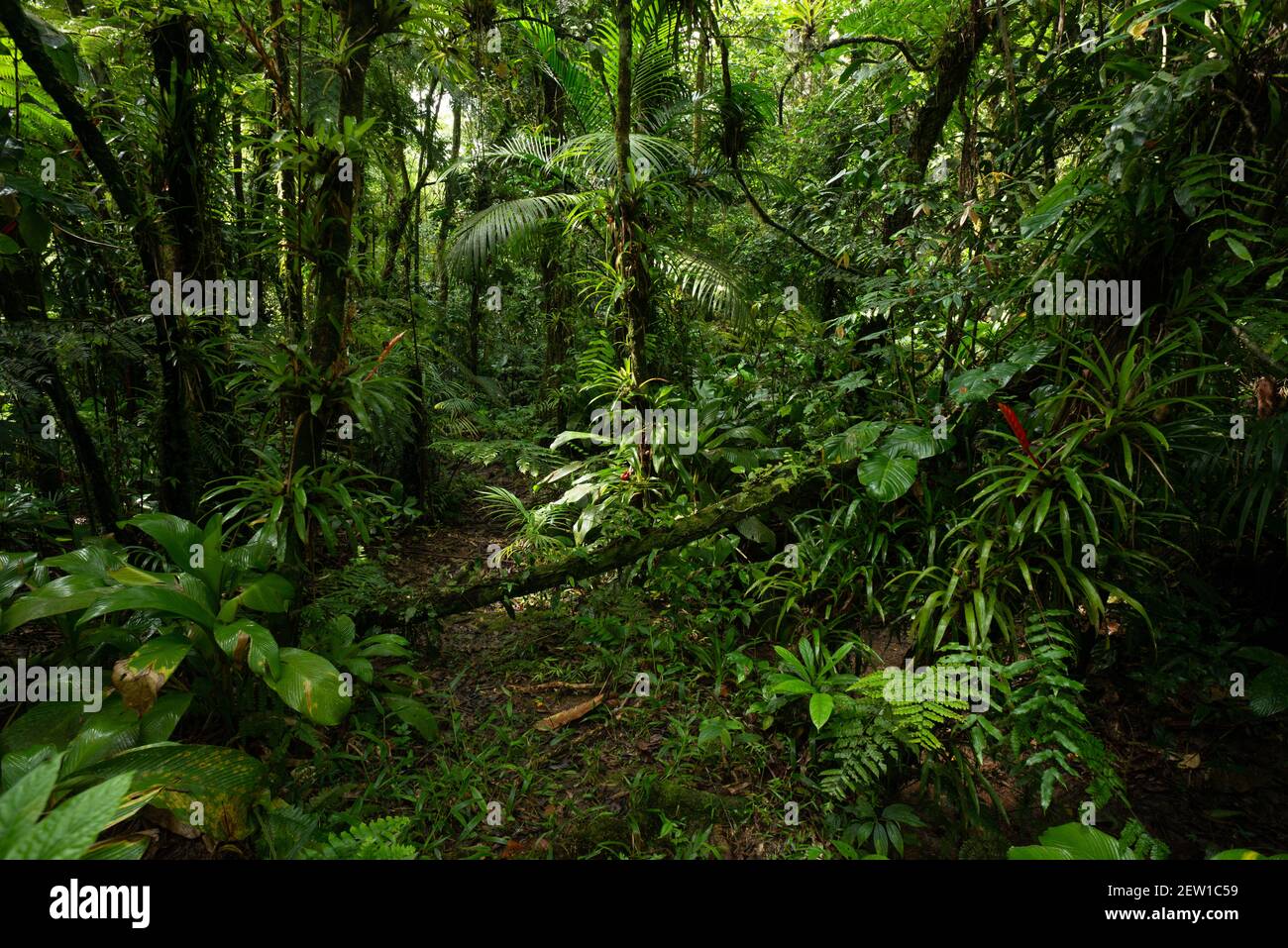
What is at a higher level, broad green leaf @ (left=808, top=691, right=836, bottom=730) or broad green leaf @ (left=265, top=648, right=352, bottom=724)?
broad green leaf @ (left=265, top=648, right=352, bottom=724)

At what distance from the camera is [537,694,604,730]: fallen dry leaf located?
298 centimetres

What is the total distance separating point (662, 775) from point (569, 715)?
0.59 meters

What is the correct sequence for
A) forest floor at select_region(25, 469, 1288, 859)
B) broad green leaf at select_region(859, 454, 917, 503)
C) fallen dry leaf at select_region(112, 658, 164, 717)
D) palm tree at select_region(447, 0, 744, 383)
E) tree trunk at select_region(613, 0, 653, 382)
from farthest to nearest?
palm tree at select_region(447, 0, 744, 383)
tree trunk at select_region(613, 0, 653, 382)
broad green leaf at select_region(859, 454, 917, 503)
forest floor at select_region(25, 469, 1288, 859)
fallen dry leaf at select_region(112, 658, 164, 717)

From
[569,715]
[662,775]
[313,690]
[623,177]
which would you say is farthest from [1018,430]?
[313,690]

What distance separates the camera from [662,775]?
269cm

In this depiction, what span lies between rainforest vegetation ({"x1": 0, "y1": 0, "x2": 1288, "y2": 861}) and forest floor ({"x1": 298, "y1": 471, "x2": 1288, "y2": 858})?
2cm

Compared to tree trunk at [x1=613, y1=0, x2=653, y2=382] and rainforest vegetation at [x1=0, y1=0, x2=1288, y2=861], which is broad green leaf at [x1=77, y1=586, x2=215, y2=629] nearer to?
rainforest vegetation at [x1=0, y1=0, x2=1288, y2=861]

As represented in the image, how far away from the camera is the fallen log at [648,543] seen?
3295 mm

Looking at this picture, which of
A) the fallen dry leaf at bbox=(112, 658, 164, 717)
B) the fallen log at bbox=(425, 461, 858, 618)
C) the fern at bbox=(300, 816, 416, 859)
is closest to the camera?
the fern at bbox=(300, 816, 416, 859)

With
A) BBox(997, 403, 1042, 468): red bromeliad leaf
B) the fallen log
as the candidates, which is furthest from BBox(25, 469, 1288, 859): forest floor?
BBox(997, 403, 1042, 468): red bromeliad leaf

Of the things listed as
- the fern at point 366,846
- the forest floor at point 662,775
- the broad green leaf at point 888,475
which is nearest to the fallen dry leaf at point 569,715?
the forest floor at point 662,775

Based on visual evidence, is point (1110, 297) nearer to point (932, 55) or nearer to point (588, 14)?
point (932, 55)

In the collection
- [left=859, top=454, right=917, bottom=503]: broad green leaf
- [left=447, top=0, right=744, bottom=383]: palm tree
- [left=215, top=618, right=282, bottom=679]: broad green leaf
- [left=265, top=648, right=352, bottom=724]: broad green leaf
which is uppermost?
[left=447, top=0, right=744, bottom=383]: palm tree

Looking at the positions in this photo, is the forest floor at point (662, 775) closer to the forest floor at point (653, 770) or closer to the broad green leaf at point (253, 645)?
the forest floor at point (653, 770)
